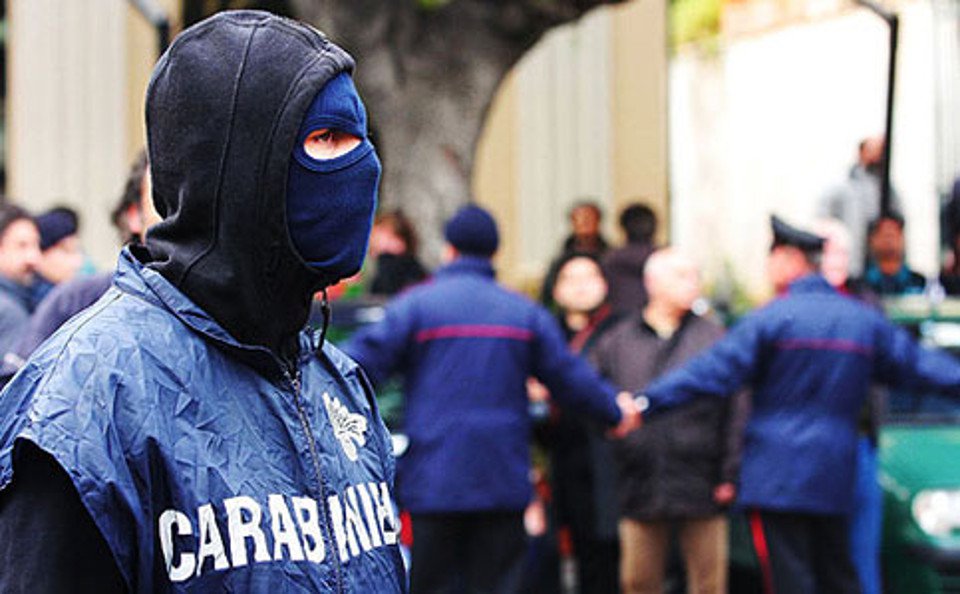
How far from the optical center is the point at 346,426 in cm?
279

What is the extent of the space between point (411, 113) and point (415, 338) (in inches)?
176

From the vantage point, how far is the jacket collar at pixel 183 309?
252 centimetres

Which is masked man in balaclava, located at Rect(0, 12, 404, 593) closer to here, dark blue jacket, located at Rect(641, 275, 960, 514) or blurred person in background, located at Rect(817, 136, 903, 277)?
dark blue jacket, located at Rect(641, 275, 960, 514)

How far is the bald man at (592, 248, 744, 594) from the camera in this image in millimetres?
8688

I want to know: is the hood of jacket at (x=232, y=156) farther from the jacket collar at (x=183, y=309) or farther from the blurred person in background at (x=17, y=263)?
the blurred person in background at (x=17, y=263)

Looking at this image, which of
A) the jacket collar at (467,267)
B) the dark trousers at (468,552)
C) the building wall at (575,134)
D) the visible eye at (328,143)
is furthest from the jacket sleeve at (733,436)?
the building wall at (575,134)

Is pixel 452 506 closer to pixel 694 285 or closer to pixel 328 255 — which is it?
pixel 694 285

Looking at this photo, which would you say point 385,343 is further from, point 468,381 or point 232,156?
point 232,156

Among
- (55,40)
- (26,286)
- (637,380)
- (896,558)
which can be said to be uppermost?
(55,40)

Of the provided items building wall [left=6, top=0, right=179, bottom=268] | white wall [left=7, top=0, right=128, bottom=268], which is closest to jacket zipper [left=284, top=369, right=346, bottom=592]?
white wall [left=7, top=0, right=128, bottom=268]

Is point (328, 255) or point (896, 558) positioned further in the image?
point (896, 558)

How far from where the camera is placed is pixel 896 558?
333 inches

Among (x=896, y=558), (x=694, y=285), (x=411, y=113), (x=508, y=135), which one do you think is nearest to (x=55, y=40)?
(x=508, y=135)

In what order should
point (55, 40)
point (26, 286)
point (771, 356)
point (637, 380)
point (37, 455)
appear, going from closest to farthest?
point (37, 455) < point (26, 286) < point (771, 356) < point (637, 380) < point (55, 40)
